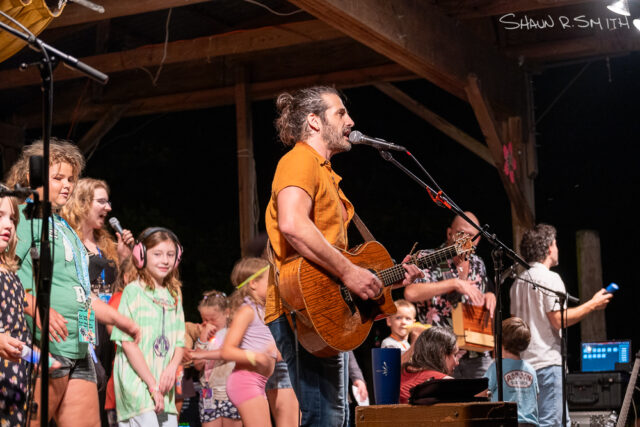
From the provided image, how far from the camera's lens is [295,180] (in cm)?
373

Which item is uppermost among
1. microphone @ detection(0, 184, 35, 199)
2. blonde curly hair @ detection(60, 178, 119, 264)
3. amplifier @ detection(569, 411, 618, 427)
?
blonde curly hair @ detection(60, 178, 119, 264)

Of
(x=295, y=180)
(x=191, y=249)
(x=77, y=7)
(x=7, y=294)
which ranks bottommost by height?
(x=7, y=294)

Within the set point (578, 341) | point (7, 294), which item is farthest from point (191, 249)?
point (7, 294)

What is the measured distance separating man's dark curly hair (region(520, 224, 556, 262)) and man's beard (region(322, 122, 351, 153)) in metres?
3.02

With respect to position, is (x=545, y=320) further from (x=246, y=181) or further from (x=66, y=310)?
(x=66, y=310)

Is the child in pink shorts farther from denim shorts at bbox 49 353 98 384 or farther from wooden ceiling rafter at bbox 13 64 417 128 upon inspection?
wooden ceiling rafter at bbox 13 64 417 128

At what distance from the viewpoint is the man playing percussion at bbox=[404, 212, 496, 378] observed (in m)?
5.96

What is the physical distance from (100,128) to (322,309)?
6.55 m

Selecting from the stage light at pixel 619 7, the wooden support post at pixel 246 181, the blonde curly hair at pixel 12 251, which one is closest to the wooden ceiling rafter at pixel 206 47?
the wooden support post at pixel 246 181

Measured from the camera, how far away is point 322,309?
142 inches

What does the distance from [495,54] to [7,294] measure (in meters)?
6.04

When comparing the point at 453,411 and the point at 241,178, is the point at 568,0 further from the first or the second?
the point at 453,411

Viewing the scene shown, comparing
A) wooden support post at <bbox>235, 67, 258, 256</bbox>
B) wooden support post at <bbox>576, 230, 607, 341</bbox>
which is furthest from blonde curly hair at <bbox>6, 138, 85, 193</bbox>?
wooden support post at <bbox>576, 230, 607, 341</bbox>

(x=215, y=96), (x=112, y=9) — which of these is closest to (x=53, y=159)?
(x=112, y=9)
